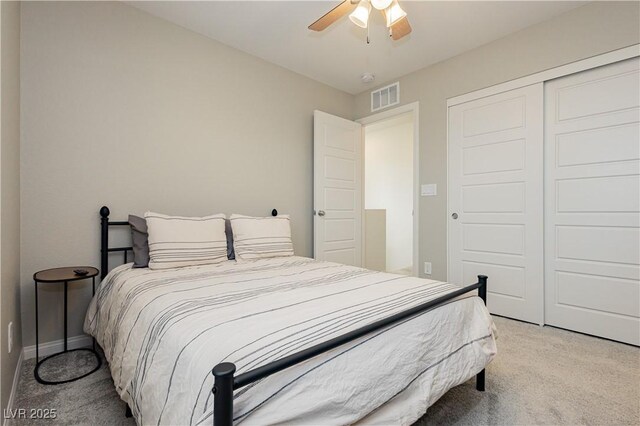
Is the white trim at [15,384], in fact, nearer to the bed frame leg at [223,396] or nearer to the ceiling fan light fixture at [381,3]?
the bed frame leg at [223,396]

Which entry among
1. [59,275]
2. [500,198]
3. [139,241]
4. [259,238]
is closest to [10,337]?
[59,275]

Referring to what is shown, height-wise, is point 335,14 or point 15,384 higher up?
point 335,14

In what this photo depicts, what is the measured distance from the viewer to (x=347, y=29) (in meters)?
2.80

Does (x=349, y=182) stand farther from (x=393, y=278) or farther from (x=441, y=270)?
(x=393, y=278)

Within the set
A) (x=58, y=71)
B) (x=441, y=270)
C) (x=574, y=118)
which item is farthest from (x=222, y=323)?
(x=574, y=118)

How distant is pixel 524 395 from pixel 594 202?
5.64 ft

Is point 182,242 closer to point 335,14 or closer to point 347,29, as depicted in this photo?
point 335,14

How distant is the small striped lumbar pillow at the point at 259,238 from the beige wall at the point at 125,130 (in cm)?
51

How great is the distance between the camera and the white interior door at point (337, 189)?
11.7 feet

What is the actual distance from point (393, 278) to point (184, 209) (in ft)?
6.25

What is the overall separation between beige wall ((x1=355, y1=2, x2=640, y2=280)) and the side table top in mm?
3071

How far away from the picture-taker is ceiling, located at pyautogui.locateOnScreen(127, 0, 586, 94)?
97.4 inches

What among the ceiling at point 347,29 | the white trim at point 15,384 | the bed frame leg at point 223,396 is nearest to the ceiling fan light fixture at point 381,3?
the ceiling at point 347,29

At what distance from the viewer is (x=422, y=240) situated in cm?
351
